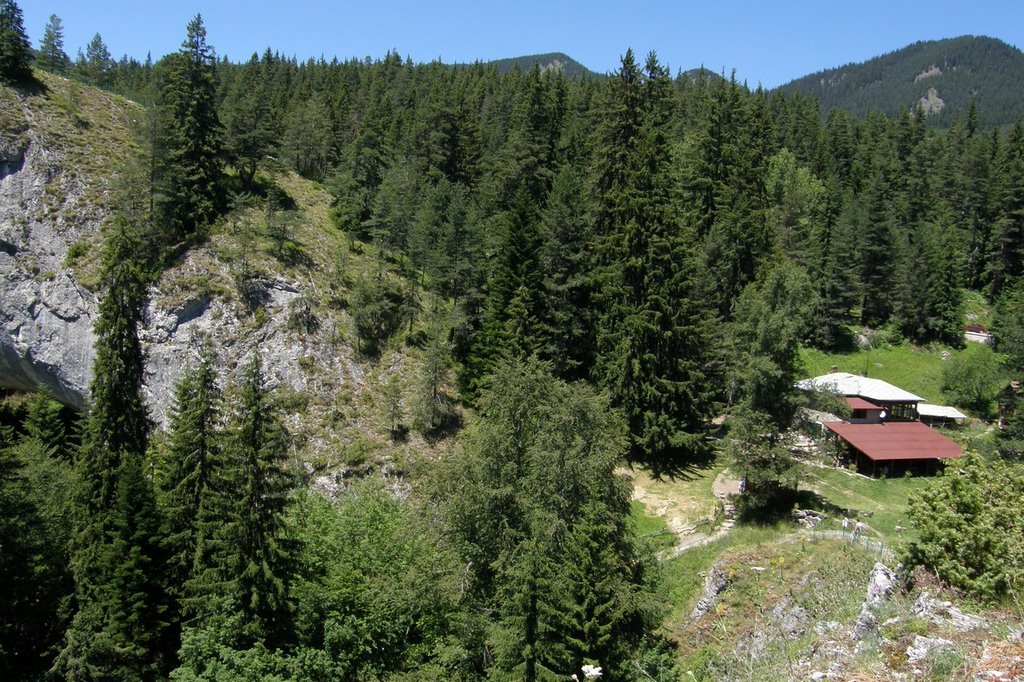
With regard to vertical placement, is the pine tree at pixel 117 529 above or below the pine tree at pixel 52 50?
below

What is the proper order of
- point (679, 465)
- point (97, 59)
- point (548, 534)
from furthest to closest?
point (97, 59), point (679, 465), point (548, 534)

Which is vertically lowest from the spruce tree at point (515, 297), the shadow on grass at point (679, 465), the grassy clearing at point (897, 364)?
the shadow on grass at point (679, 465)

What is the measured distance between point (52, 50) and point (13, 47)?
16.7 metres

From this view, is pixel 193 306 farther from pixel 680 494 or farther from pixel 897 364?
pixel 897 364

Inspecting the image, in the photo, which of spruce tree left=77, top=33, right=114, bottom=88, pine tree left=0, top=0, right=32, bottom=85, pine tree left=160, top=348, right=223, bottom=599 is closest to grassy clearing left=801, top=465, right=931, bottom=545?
pine tree left=160, top=348, right=223, bottom=599

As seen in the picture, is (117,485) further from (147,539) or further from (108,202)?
(108,202)

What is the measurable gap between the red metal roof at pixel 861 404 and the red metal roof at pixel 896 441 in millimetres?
1515

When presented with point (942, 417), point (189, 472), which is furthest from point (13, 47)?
point (942, 417)

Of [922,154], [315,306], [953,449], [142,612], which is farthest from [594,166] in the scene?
[922,154]

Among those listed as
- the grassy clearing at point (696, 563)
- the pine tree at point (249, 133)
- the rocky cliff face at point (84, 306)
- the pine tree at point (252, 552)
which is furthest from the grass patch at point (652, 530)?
the pine tree at point (249, 133)

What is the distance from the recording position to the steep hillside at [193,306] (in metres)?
37.8

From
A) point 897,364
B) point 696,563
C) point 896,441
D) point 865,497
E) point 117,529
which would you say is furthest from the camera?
point 897,364

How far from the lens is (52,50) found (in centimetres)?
5794

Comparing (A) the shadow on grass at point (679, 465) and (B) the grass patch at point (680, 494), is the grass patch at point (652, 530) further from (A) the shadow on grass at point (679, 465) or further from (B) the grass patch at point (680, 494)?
(A) the shadow on grass at point (679, 465)
